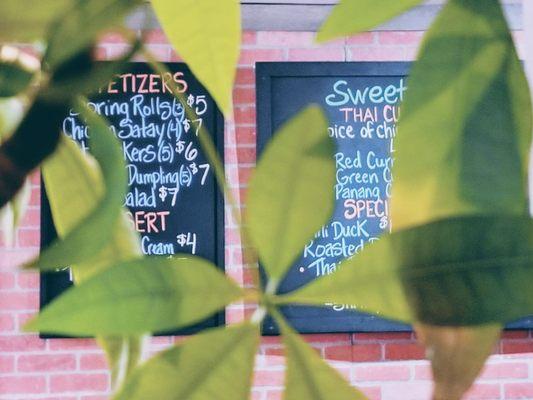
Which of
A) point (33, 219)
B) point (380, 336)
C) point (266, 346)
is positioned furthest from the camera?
point (380, 336)

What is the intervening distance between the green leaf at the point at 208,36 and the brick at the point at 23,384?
2448 mm

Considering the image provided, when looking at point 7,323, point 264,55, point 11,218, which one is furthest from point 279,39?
point 11,218

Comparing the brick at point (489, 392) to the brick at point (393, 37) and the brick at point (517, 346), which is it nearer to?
the brick at point (517, 346)

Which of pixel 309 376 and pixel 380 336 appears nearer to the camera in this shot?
pixel 309 376

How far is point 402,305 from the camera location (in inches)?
7.3

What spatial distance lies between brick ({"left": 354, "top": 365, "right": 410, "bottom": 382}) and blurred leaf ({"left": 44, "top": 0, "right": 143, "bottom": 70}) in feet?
7.89

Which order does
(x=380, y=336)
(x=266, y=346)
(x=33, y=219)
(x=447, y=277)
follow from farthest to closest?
(x=380, y=336), (x=33, y=219), (x=266, y=346), (x=447, y=277)

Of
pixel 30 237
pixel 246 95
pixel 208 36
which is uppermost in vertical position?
pixel 246 95

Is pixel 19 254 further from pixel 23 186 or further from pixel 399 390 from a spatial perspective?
pixel 399 390

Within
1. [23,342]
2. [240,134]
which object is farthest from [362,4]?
[23,342]

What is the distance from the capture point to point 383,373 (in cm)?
250

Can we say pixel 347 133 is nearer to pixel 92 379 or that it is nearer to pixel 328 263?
pixel 328 263

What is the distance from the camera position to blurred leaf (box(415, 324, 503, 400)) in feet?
0.61

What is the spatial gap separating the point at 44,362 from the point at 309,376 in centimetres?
246
